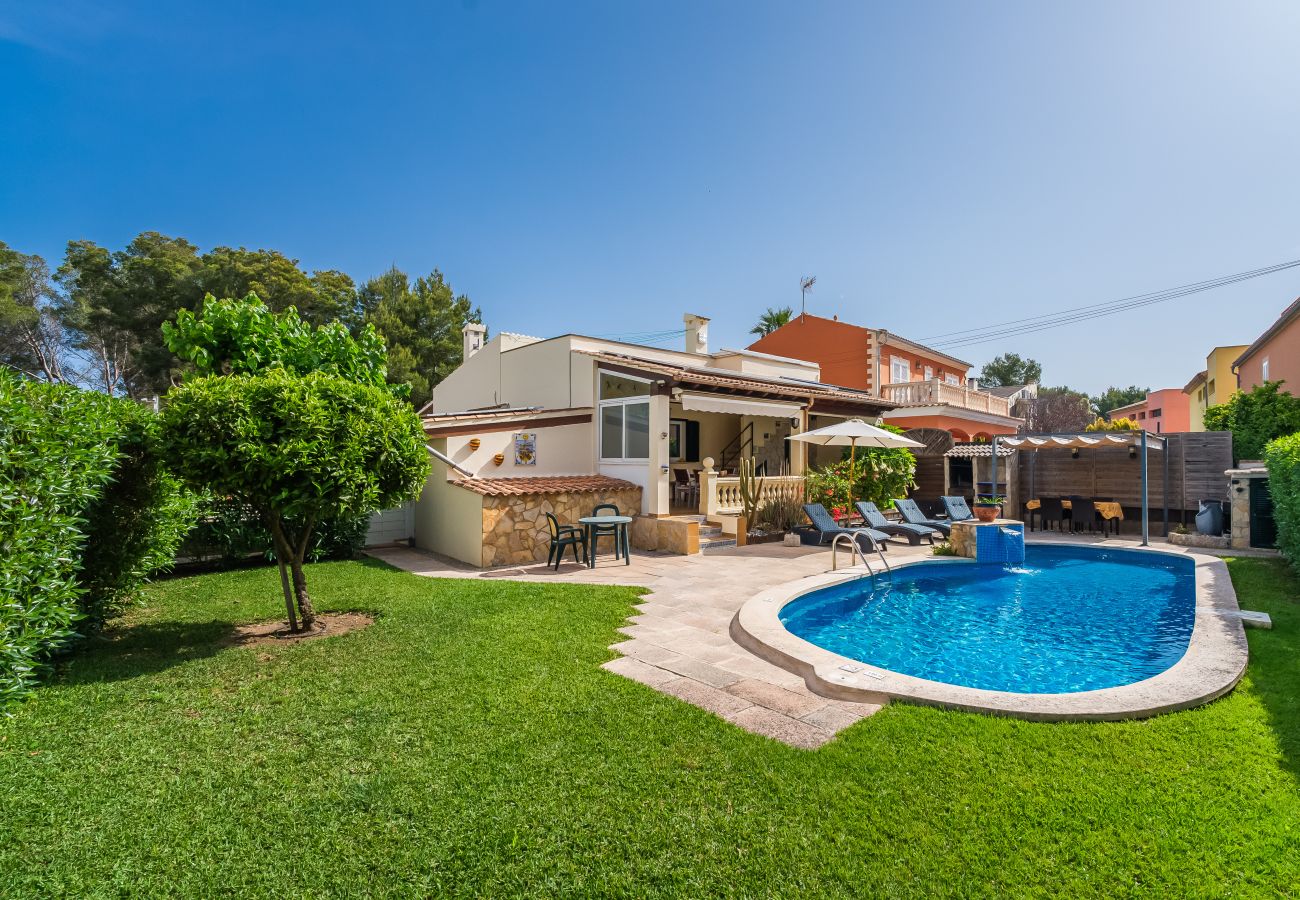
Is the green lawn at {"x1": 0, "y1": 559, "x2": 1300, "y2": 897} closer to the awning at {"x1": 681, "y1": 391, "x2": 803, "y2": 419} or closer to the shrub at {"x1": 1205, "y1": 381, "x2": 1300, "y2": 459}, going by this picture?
the awning at {"x1": 681, "y1": 391, "x2": 803, "y2": 419}

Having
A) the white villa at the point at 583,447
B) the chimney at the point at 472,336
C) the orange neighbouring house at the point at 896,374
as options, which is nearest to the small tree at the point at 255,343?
the white villa at the point at 583,447

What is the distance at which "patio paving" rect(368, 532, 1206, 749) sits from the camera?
17.0ft

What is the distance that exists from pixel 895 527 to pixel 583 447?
933cm

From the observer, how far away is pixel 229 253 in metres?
37.0

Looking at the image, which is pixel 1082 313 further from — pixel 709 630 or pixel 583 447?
pixel 709 630

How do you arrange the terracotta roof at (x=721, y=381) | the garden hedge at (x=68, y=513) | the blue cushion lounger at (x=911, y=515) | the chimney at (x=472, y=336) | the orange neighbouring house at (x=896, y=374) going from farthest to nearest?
the orange neighbouring house at (x=896, y=374)
the chimney at (x=472, y=336)
the blue cushion lounger at (x=911, y=515)
the terracotta roof at (x=721, y=381)
the garden hedge at (x=68, y=513)

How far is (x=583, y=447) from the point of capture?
58.4ft

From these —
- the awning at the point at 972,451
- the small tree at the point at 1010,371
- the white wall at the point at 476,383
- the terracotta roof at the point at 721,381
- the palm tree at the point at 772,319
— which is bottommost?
the awning at the point at 972,451

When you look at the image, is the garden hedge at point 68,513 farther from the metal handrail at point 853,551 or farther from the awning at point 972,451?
the awning at point 972,451

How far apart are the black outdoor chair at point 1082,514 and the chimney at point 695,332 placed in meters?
15.6

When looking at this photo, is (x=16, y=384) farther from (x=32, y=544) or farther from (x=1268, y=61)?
(x=1268, y=61)

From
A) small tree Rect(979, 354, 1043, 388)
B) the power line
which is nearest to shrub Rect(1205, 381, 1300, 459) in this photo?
the power line

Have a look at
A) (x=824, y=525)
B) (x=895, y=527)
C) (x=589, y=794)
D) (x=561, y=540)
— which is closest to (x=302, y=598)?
(x=561, y=540)

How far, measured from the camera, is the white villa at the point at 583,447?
13.9 metres
